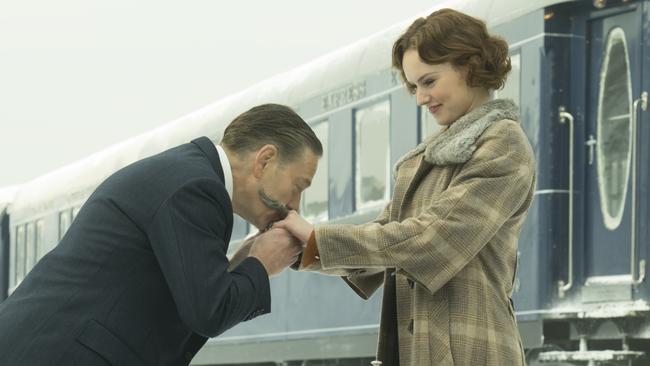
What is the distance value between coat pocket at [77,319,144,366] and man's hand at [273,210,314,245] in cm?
57

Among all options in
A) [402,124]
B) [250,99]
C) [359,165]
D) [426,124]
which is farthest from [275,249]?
[250,99]

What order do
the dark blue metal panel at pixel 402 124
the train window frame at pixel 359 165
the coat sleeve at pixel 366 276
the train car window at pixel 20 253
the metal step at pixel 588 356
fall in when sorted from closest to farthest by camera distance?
1. the coat sleeve at pixel 366 276
2. the metal step at pixel 588 356
3. the dark blue metal panel at pixel 402 124
4. the train window frame at pixel 359 165
5. the train car window at pixel 20 253

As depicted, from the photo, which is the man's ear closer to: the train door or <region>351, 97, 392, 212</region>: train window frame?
the train door

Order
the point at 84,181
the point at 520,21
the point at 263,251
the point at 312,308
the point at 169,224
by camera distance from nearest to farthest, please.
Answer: the point at 169,224
the point at 263,251
the point at 520,21
the point at 312,308
the point at 84,181

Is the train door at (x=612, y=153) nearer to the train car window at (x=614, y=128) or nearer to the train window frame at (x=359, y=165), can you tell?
the train car window at (x=614, y=128)

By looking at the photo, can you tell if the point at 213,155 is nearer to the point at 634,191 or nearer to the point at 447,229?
the point at 447,229

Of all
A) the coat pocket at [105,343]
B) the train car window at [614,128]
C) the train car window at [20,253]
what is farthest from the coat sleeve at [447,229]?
the train car window at [20,253]

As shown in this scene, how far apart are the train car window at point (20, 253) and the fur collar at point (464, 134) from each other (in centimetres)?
1566

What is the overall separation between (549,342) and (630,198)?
89 cm

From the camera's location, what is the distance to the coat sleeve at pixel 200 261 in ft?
11.0

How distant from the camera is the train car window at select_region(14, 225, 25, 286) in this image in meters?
19.0

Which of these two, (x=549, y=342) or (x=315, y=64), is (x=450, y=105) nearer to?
(x=549, y=342)

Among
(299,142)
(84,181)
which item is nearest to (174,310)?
(299,142)

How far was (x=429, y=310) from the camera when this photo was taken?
3.73m
